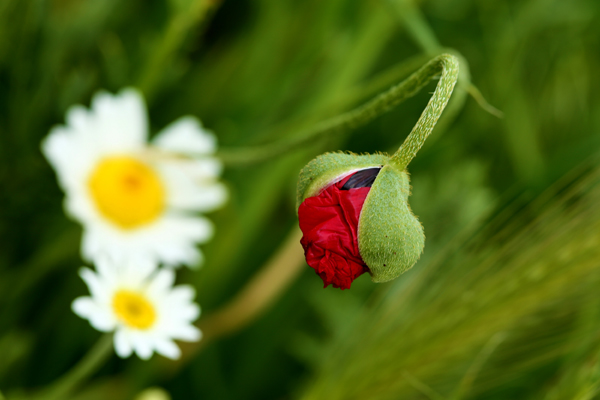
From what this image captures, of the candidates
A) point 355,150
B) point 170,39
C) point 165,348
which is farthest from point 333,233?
point 355,150

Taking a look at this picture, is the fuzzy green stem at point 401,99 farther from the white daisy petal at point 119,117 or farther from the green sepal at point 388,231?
the white daisy petal at point 119,117

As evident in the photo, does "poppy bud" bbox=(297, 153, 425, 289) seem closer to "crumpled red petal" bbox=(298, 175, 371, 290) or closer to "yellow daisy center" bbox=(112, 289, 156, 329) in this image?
"crumpled red petal" bbox=(298, 175, 371, 290)

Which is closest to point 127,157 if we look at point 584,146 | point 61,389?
point 61,389

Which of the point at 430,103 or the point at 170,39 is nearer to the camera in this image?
the point at 430,103

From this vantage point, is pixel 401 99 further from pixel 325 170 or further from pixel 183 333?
pixel 183 333

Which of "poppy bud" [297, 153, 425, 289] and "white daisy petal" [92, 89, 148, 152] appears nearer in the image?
"poppy bud" [297, 153, 425, 289]

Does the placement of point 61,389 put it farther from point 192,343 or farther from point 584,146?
point 584,146

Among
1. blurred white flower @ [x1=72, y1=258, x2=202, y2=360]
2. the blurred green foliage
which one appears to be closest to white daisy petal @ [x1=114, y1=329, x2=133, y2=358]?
blurred white flower @ [x1=72, y1=258, x2=202, y2=360]
